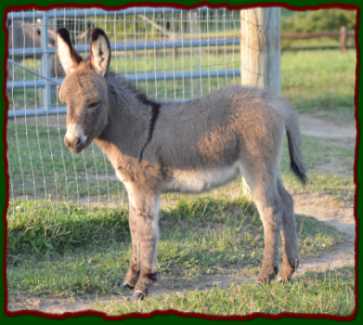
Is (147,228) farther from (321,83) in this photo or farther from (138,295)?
(321,83)

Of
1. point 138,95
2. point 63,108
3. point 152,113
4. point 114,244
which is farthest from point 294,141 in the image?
point 63,108

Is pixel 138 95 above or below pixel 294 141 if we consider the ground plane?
Answer: above

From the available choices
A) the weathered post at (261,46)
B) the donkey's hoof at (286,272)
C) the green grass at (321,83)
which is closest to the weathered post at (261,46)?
the weathered post at (261,46)

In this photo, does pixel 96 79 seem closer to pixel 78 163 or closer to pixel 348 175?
pixel 78 163

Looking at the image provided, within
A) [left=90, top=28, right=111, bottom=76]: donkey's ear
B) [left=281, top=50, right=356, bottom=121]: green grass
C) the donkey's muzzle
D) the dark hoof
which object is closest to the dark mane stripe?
[left=90, top=28, right=111, bottom=76]: donkey's ear

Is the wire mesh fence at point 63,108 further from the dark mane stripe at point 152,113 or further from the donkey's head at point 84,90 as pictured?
the donkey's head at point 84,90

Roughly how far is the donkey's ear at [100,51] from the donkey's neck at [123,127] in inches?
8.1

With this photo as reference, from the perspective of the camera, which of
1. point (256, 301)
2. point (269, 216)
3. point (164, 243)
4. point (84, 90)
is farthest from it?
point (164, 243)

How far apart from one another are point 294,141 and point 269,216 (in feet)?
2.26

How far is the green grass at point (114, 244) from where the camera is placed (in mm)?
6191

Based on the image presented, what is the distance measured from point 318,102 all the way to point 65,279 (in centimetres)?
980

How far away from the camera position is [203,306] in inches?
214

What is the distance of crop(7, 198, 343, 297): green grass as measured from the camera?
619cm

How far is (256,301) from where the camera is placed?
5445 millimetres
